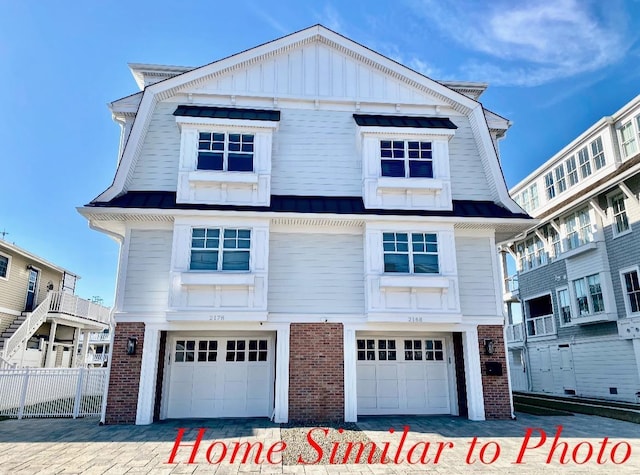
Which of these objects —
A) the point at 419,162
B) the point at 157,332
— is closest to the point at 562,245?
the point at 419,162

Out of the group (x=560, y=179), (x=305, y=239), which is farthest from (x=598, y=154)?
(x=305, y=239)

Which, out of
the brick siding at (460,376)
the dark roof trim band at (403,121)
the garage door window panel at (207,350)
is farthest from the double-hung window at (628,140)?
the garage door window panel at (207,350)

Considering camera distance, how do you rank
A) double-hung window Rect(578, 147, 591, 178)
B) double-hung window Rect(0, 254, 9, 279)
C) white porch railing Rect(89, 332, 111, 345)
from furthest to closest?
white porch railing Rect(89, 332, 111, 345) → double-hung window Rect(578, 147, 591, 178) → double-hung window Rect(0, 254, 9, 279)

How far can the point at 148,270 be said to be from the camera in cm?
1077

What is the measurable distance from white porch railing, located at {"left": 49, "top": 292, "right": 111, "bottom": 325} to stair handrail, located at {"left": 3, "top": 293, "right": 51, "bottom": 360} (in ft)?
1.86

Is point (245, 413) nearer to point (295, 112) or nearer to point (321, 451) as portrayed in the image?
point (321, 451)

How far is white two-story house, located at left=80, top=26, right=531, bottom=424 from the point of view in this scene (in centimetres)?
1055

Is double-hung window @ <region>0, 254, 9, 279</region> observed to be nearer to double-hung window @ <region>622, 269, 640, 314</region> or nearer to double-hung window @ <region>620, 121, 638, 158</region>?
double-hung window @ <region>622, 269, 640, 314</region>

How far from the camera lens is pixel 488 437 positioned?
28.7 ft

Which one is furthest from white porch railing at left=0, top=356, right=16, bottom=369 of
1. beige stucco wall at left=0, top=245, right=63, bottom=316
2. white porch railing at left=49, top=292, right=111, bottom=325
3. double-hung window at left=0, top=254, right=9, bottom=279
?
white porch railing at left=49, top=292, right=111, bottom=325

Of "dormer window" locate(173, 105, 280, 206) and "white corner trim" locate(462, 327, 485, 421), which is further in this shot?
"dormer window" locate(173, 105, 280, 206)

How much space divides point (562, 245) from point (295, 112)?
1502 centimetres

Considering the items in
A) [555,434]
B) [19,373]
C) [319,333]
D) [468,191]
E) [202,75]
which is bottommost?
[555,434]

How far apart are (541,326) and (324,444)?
1780 centimetres
